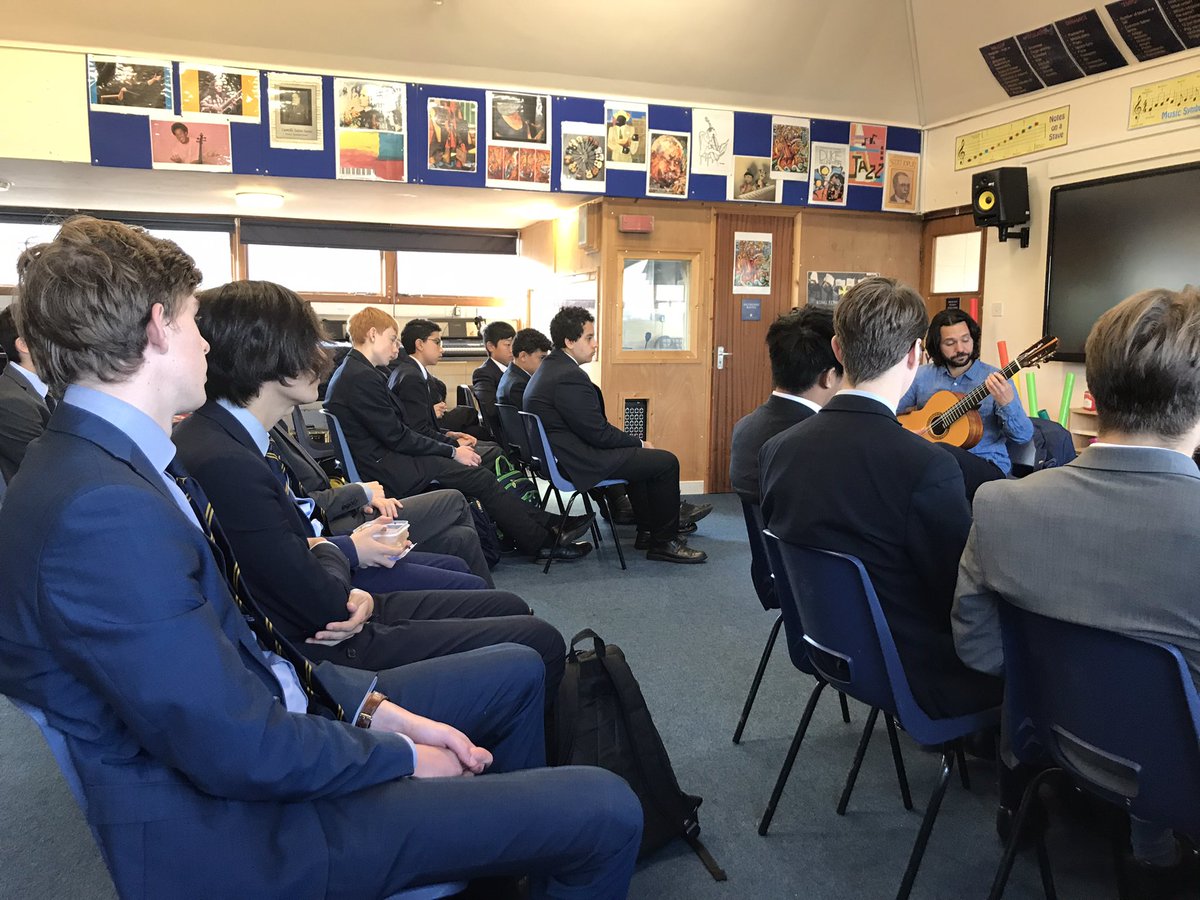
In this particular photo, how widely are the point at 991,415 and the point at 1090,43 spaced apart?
290cm

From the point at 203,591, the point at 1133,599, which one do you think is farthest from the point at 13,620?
the point at 1133,599

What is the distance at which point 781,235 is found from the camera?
22.0 feet

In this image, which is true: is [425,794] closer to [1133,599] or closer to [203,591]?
[203,591]

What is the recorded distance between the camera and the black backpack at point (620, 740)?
1.96m

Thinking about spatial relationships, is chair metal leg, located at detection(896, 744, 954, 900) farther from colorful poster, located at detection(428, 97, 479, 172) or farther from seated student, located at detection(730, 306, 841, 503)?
colorful poster, located at detection(428, 97, 479, 172)

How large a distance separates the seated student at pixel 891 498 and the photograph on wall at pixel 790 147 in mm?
4909

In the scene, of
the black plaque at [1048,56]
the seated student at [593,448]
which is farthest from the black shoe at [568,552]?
the black plaque at [1048,56]

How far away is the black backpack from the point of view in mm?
1961

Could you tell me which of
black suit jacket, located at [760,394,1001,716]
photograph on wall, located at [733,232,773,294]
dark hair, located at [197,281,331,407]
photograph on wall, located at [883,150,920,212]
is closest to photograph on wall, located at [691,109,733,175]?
photograph on wall, located at [733,232,773,294]

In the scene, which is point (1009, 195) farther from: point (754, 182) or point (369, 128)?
point (369, 128)

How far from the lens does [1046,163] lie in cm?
568

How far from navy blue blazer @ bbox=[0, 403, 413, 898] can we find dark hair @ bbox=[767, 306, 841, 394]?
2252mm

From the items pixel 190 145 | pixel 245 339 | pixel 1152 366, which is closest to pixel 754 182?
pixel 190 145

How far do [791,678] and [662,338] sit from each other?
3923 millimetres
